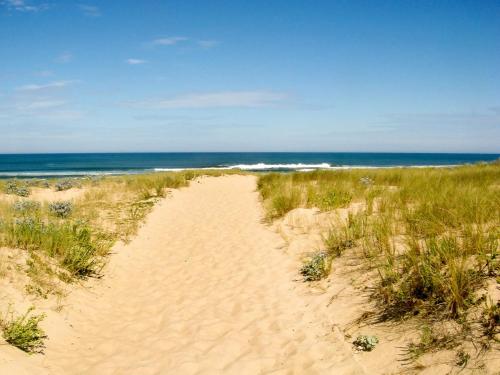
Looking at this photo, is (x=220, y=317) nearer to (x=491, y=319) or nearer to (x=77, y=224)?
(x=491, y=319)

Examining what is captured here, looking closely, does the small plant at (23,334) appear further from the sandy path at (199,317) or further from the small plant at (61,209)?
the small plant at (61,209)

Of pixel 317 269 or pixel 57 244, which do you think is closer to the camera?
pixel 317 269

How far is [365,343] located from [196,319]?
255cm

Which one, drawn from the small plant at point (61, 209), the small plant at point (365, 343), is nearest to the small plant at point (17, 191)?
the small plant at point (61, 209)

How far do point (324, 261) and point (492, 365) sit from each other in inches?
141

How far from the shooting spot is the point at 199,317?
5648mm

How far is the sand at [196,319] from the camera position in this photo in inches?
169

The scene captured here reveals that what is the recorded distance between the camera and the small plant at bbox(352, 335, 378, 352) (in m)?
4.00

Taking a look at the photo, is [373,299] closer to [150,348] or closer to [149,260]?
[150,348]

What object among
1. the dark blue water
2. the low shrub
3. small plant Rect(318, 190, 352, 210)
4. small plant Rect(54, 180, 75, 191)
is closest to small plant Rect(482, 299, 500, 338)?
the low shrub

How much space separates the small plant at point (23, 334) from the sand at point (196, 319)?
0.16 metres

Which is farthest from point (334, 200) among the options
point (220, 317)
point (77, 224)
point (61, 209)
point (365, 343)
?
point (61, 209)

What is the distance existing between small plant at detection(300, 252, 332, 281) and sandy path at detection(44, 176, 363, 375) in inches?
10.5

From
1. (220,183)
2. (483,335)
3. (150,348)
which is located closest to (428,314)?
(483,335)
